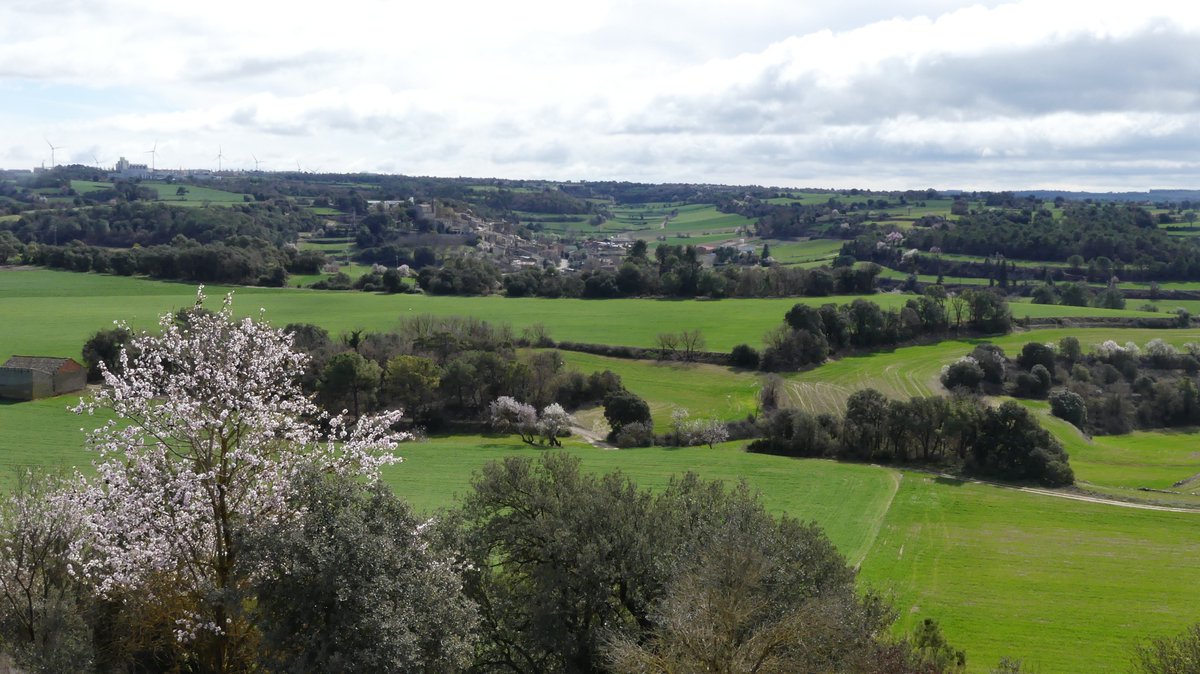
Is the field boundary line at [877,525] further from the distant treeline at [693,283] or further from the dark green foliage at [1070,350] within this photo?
the distant treeline at [693,283]

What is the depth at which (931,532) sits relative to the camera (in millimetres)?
44750

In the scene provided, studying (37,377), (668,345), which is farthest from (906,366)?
(37,377)

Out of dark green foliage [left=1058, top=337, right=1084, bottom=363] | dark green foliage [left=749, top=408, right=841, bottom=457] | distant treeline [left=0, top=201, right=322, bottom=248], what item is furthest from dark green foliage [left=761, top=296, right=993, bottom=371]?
distant treeline [left=0, top=201, right=322, bottom=248]

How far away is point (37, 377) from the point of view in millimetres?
59250

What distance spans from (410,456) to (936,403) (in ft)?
116

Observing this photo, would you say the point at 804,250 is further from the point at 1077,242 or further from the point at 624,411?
the point at 624,411

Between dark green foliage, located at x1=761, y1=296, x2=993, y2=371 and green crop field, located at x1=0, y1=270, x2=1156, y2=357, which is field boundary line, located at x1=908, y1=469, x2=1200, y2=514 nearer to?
dark green foliage, located at x1=761, y1=296, x2=993, y2=371

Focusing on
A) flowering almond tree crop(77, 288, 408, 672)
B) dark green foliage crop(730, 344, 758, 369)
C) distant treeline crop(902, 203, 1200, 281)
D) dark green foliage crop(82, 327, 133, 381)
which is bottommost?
dark green foliage crop(730, 344, 758, 369)

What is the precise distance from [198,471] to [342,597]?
4.51 m

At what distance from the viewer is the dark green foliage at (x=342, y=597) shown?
15.6 meters

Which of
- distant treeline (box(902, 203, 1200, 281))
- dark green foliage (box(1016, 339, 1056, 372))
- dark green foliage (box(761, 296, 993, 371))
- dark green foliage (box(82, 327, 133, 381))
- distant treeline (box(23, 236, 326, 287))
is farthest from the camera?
distant treeline (box(902, 203, 1200, 281))

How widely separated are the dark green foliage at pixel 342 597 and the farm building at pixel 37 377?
53.1m

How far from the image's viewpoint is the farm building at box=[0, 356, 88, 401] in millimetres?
58969

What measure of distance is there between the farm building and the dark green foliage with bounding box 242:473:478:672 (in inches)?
2091
